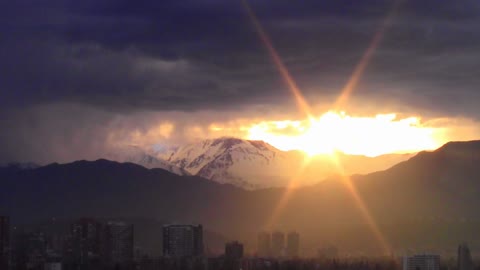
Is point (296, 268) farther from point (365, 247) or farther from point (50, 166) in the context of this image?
point (50, 166)

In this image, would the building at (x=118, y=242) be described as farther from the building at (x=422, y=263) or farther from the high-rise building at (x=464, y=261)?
the high-rise building at (x=464, y=261)

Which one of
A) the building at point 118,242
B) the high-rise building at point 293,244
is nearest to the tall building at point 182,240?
the building at point 118,242

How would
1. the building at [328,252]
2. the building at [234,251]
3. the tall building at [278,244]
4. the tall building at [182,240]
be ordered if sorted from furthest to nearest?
1. the tall building at [278,244]
2. the building at [328,252]
3. the tall building at [182,240]
4. the building at [234,251]

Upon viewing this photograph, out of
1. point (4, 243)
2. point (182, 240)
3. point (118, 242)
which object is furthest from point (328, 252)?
point (4, 243)

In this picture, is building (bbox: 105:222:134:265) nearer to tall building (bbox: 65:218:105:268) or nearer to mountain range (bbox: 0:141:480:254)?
tall building (bbox: 65:218:105:268)

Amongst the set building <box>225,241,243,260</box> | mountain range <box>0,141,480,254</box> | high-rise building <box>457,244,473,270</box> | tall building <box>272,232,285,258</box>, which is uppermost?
mountain range <box>0,141,480,254</box>

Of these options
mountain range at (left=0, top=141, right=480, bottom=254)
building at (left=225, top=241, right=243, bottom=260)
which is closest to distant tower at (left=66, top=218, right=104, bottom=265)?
building at (left=225, top=241, right=243, bottom=260)

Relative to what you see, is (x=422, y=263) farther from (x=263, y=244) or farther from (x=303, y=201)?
(x=303, y=201)
